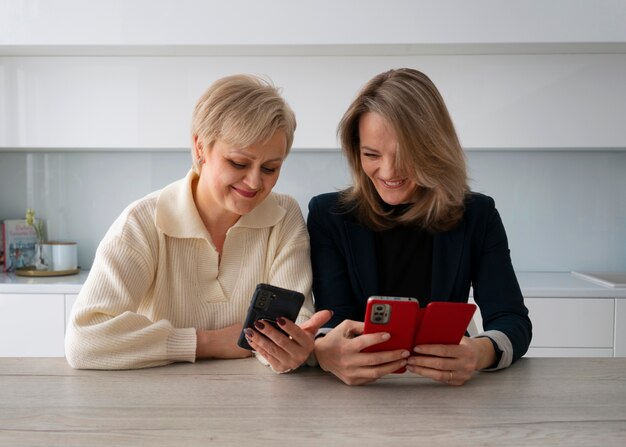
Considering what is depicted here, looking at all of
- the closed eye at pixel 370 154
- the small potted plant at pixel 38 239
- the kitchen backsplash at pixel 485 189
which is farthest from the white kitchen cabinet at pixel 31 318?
the closed eye at pixel 370 154

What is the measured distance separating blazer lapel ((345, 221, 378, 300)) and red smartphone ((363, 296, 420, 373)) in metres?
0.40

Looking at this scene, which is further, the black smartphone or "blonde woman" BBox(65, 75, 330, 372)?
"blonde woman" BBox(65, 75, 330, 372)

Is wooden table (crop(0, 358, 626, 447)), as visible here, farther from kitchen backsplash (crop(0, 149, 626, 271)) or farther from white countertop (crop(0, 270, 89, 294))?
kitchen backsplash (crop(0, 149, 626, 271))

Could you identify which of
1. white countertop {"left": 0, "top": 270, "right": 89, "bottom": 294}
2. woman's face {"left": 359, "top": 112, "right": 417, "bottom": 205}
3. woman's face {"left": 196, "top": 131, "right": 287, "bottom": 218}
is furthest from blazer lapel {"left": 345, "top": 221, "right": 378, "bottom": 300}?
white countertop {"left": 0, "top": 270, "right": 89, "bottom": 294}

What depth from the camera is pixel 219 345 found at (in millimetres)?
1615

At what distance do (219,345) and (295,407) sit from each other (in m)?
0.38

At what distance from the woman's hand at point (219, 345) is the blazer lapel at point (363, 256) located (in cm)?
37

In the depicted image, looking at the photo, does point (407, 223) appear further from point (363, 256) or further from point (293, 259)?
point (293, 259)

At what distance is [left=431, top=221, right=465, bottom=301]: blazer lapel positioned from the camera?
1838 millimetres

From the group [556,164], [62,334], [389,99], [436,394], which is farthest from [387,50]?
[436,394]

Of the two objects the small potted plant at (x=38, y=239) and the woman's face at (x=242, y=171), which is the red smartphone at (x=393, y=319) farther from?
the small potted plant at (x=38, y=239)

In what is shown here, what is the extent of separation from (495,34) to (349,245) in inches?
64.6

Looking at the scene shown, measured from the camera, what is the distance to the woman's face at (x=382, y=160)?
5.73 ft

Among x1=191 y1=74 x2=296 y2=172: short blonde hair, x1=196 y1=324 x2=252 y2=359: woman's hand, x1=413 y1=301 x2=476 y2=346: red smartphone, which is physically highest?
x1=191 y1=74 x2=296 y2=172: short blonde hair
